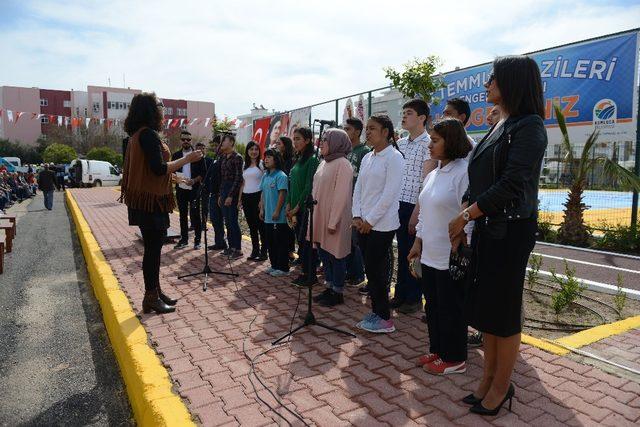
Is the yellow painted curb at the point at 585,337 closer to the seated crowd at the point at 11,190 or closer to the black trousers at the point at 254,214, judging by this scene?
the black trousers at the point at 254,214

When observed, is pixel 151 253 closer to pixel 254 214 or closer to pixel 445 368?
pixel 254 214

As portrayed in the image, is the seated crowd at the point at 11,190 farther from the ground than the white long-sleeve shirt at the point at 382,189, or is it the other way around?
the white long-sleeve shirt at the point at 382,189

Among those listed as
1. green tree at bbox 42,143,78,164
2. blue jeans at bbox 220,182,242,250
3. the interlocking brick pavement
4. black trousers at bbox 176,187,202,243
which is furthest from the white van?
the interlocking brick pavement

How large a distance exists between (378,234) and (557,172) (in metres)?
8.74

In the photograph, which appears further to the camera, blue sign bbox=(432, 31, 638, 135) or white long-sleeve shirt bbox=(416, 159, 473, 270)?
blue sign bbox=(432, 31, 638, 135)

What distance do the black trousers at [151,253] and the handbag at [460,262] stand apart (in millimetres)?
2748

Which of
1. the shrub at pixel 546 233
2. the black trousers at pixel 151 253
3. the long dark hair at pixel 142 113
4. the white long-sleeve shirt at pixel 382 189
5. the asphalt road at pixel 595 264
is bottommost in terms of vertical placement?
the asphalt road at pixel 595 264

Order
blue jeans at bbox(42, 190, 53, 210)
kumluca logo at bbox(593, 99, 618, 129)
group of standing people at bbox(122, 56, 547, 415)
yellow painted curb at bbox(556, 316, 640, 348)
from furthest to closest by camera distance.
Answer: blue jeans at bbox(42, 190, 53, 210) → kumluca logo at bbox(593, 99, 618, 129) → yellow painted curb at bbox(556, 316, 640, 348) → group of standing people at bbox(122, 56, 547, 415)

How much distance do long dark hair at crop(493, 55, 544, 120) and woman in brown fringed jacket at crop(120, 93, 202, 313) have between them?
2.87 metres

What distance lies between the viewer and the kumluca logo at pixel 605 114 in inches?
318

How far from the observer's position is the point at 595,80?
822 centimetres

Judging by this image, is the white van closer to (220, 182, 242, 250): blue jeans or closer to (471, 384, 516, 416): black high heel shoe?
(220, 182, 242, 250): blue jeans

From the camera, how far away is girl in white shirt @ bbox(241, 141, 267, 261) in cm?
688

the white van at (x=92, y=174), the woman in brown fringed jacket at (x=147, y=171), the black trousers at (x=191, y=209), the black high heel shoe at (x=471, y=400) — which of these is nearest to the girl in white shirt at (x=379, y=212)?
the black high heel shoe at (x=471, y=400)
